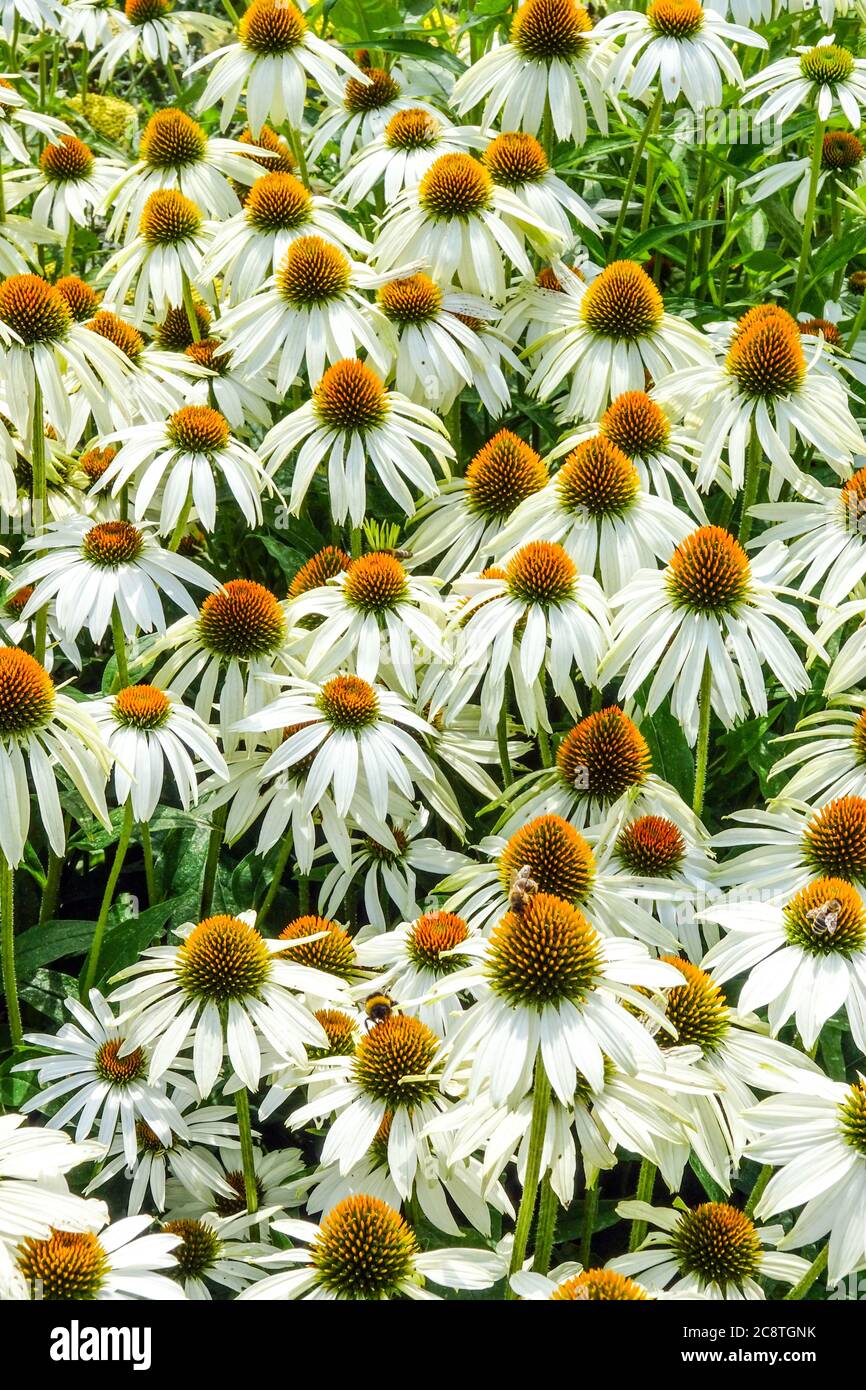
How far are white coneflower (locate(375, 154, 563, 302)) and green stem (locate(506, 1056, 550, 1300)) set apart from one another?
1.65 m

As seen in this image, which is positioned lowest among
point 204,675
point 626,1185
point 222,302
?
point 626,1185

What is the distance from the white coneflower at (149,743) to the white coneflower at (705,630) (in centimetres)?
59

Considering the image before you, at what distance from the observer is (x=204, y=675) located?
2.31 meters

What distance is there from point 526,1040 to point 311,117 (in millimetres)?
2940

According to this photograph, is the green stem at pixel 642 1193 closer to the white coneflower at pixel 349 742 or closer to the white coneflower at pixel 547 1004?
the white coneflower at pixel 547 1004

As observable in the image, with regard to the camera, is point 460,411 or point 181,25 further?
point 181,25

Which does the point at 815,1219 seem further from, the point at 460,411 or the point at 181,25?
the point at 181,25

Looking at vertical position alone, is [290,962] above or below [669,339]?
below

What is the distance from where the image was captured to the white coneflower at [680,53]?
108 inches

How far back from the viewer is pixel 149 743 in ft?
6.93

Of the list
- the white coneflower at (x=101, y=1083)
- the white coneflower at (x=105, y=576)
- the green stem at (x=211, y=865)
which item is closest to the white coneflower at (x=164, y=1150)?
the white coneflower at (x=101, y=1083)

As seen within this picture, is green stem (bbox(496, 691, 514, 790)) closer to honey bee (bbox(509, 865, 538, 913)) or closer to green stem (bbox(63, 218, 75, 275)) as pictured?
honey bee (bbox(509, 865, 538, 913))

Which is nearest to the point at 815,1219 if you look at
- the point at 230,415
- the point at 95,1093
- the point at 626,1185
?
the point at 626,1185

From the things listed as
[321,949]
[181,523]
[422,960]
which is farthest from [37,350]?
[422,960]
